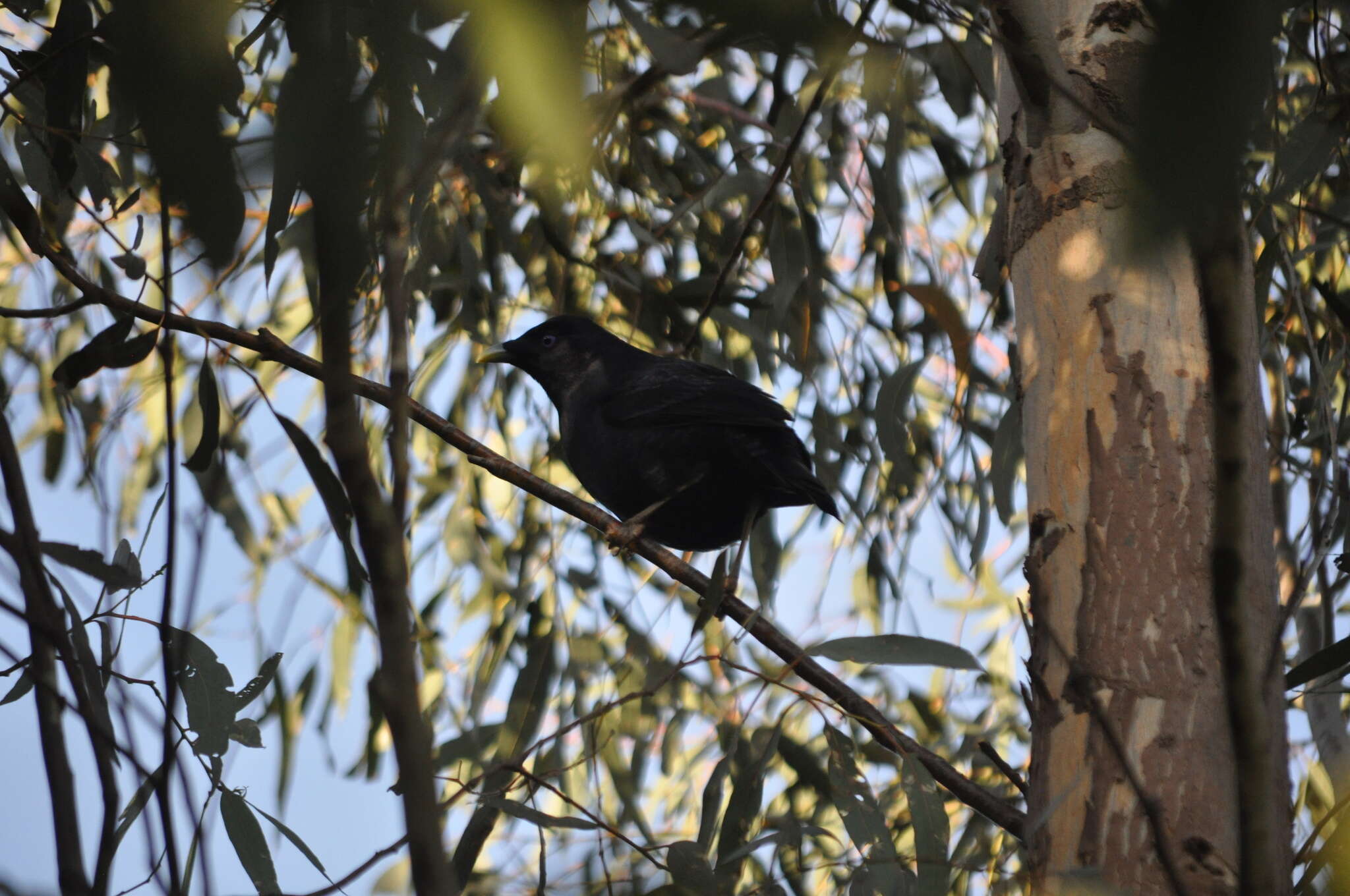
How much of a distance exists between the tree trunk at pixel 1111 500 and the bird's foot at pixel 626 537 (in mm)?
1206

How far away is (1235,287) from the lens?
785 millimetres

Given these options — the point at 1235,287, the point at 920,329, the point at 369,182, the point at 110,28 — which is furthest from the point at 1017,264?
the point at 920,329

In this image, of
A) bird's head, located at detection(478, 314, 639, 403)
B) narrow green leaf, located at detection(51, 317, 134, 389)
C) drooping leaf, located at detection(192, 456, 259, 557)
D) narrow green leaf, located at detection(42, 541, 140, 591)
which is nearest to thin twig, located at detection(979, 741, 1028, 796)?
narrow green leaf, located at detection(42, 541, 140, 591)

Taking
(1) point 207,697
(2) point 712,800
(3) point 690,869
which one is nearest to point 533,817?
(3) point 690,869

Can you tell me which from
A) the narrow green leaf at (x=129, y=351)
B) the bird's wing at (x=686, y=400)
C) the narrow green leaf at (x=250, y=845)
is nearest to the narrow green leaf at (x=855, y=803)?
the narrow green leaf at (x=250, y=845)

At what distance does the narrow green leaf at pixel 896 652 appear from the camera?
1.78 metres

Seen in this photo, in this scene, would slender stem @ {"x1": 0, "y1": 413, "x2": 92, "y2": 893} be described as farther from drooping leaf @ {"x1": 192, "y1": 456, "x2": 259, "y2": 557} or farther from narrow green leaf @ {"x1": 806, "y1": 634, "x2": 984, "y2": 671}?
drooping leaf @ {"x1": 192, "y1": 456, "x2": 259, "y2": 557}

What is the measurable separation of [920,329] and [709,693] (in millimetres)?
1458

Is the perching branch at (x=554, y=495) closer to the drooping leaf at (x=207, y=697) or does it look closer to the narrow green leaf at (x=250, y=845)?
the drooping leaf at (x=207, y=697)

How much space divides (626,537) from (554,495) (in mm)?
789

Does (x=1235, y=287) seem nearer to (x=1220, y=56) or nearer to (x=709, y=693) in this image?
(x=1220, y=56)

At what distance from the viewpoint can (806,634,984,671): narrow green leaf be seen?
178cm

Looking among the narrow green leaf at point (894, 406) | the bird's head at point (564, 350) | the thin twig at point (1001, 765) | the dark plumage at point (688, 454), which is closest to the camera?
the thin twig at point (1001, 765)

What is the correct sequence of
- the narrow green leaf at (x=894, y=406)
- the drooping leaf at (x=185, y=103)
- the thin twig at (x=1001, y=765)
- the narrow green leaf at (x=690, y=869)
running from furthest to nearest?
the narrow green leaf at (x=894, y=406)
the narrow green leaf at (x=690, y=869)
the thin twig at (x=1001, y=765)
the drooping leaf at (x=185, y=103)
